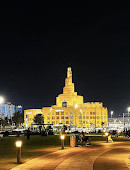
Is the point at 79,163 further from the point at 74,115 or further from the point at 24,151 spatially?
the point at 74,115

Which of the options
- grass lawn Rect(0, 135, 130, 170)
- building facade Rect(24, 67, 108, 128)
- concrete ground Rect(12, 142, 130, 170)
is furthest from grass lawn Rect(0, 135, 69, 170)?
building facade Rect(24, 67, 108, 128)

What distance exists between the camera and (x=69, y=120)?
159 m

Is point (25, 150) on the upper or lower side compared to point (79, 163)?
lower

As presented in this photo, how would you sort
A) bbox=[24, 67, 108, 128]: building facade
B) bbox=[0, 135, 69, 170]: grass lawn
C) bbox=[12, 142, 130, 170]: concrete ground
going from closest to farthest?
bbox=[12, 142, 130, 170]: concrete ground
bbox=[0, 135, 69, 170]: grass lawn
bbox=[24, 67, 108, 128]: building facade

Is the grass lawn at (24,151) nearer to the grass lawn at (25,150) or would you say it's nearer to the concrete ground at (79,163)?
the grass lawn at (25,150)

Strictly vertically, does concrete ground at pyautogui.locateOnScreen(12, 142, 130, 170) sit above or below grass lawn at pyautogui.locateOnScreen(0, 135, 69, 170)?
above

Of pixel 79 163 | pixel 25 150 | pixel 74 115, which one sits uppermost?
pixel 74 115

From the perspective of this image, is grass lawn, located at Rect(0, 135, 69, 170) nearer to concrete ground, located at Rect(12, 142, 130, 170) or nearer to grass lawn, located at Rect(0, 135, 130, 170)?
grass lawn, located at Rect(0, 135, 130, 170)

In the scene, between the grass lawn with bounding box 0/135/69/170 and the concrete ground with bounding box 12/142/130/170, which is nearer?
the concrete ground with bounding box 12/142/130/170

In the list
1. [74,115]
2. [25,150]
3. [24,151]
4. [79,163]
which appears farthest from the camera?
[74,115]

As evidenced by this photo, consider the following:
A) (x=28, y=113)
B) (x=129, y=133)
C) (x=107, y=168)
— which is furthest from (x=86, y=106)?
(x=107, y=168)

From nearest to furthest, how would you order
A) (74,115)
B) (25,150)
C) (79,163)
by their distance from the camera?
(79,163) → (25,150) → (74,115)

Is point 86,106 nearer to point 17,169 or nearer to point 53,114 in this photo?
point 53,114

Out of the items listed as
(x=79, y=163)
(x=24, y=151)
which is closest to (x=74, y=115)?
(x=24, y=151)
